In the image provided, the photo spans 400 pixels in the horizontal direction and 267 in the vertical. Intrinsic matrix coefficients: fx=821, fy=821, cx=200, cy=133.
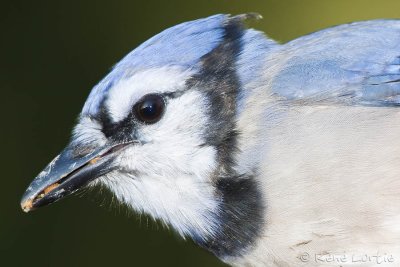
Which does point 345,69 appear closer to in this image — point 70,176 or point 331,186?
point 331,186

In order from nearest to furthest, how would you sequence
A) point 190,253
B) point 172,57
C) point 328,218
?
point 328,218
point 172,57
point 190,253

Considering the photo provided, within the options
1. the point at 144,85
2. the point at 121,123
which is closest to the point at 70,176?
the point at 121,123

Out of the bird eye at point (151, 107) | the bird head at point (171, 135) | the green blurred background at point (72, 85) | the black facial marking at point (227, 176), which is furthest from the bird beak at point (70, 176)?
the green blurred background at point (72, 85)

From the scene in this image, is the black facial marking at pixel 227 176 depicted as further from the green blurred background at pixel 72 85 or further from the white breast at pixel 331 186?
the green blurred background at pixel 72 85

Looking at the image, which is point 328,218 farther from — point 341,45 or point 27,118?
point 27,118

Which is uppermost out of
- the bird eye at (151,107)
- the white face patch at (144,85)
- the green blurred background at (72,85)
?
the white face patch at (144,85)

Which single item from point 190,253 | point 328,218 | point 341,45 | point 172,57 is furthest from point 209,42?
point 190,253
